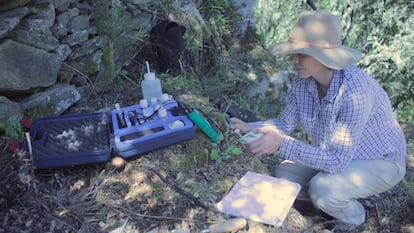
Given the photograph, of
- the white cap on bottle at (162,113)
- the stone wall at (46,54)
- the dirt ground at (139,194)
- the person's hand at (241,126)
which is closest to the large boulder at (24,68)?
the stone wall at (46,54)

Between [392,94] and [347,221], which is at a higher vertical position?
[347,221]

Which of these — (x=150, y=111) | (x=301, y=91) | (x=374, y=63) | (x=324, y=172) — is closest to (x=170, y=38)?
(x=150, y=111)

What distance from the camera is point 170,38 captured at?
168 inches

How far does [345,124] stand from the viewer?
242 centimetres

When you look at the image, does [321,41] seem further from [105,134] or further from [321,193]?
[105,134]

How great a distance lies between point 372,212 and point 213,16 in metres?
3.64

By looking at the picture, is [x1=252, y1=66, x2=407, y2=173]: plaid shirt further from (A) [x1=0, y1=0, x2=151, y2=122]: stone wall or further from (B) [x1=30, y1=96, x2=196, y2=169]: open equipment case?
(A) [x1=0, y1=0, x2=151, y2=122]: stone wall

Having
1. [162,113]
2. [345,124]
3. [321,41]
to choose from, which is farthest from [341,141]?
[162,113]

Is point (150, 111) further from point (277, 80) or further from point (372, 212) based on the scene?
point (277, 80)

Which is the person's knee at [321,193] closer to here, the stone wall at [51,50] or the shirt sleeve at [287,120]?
the shirt sleeve at [287,120]

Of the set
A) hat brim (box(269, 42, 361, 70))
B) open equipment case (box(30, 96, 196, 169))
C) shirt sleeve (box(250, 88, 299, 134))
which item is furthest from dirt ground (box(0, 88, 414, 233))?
hat brim (box(269, 42, 361, 70))

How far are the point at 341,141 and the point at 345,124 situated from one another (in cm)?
11

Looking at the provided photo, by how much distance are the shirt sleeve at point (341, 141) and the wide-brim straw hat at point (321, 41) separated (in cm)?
23

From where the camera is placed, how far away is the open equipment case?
239 centimetres
